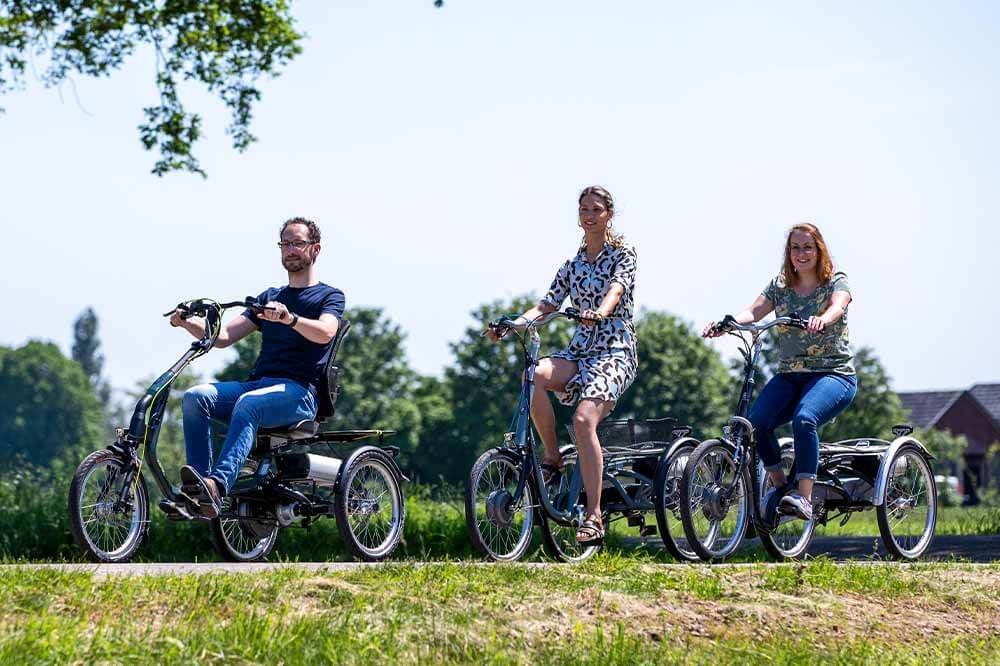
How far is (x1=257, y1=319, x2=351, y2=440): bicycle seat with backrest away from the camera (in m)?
8.44

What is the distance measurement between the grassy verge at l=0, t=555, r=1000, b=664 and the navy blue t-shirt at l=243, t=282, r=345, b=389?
1.88 meters

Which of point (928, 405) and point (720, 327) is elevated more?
point (928, 405)

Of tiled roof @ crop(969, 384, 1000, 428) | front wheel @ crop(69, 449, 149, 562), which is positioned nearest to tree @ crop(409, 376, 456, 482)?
tiled roof @ crop(969, 384, 1000, 428)

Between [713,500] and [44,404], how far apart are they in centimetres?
10680

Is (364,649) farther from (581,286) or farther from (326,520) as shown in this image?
(326,520)

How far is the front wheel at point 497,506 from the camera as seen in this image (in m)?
7.87

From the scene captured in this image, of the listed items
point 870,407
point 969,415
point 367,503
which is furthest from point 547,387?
point 969,415

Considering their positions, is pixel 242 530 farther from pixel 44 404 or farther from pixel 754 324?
pixel 44 404

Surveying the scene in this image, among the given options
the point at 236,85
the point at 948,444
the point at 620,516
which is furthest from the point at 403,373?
the point at 620,516

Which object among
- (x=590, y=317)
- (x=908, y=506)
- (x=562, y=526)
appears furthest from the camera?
(x=908, y=506)

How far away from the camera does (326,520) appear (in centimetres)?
1348

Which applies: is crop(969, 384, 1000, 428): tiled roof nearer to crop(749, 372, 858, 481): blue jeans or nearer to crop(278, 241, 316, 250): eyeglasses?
crop(749, 372, 858, 481): blue jeans

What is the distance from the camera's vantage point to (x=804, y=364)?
906cm

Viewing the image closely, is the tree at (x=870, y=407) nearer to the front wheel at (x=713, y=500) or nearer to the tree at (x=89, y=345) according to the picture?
the front wheel at (x=713, y=500)
